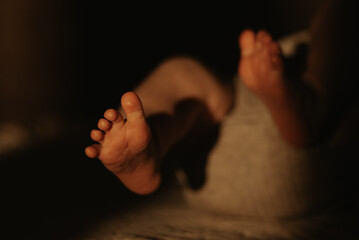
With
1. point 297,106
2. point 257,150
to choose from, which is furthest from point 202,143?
point 297,106

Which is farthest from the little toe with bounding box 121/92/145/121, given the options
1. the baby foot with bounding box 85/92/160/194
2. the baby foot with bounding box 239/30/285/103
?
the baby foot with bounding box 239/30/285/103

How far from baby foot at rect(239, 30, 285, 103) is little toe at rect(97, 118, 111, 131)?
0.35m

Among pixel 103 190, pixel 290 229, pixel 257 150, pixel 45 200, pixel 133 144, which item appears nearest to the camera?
pixel 133 144

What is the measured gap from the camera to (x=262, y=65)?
670mm

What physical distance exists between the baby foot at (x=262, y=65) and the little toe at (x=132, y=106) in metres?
0.30

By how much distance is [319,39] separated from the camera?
0.80 metres

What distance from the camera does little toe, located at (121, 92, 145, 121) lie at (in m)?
0.53

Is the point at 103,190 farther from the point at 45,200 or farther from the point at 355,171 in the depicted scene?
the point at 355,171

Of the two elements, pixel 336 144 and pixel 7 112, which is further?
pixel 7 112

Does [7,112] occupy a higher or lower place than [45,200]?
higher

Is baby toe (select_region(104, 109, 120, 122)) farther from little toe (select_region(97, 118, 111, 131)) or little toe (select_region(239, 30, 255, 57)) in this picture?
little toe (select_region(239, 30, 255, 57))

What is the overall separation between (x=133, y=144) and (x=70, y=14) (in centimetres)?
192

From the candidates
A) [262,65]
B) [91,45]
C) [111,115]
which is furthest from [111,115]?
[91,45]

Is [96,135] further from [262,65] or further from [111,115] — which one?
[262,65]
